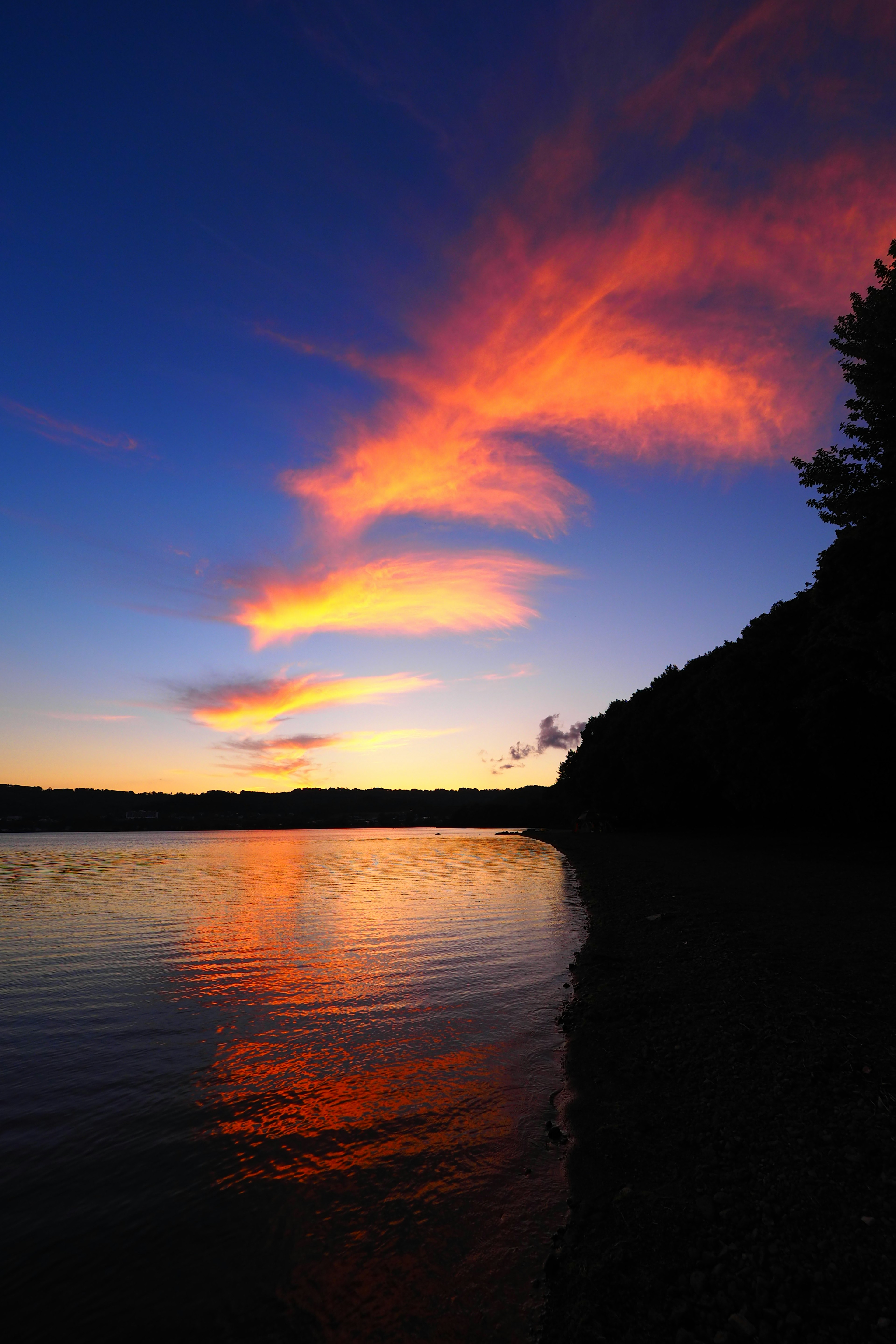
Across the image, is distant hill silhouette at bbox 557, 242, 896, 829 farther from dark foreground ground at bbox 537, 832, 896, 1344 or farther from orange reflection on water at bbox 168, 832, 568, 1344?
orange reflection on water at bbox 168, 832, 568, 1344

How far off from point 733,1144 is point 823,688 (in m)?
26.5

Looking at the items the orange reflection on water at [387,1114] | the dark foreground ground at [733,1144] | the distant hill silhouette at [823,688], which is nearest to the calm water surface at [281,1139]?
the orange reflection on water at [387,1114]

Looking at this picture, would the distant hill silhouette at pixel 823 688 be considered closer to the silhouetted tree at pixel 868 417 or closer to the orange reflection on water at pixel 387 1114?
the silhouetted tree at pixel 868 417

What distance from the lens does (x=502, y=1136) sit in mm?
7371

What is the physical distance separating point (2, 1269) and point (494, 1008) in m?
8.65

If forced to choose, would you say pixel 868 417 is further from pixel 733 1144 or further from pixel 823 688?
pixel 733 1144

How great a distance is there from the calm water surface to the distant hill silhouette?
17378mm

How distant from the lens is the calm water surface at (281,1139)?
4961 millimetres

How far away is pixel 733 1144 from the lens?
6.39 meters

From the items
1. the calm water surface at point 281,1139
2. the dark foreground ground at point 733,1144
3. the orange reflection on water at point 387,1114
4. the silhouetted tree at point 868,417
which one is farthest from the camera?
the silhouetted tree at point 868,417

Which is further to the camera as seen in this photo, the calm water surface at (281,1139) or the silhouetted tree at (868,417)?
the silhouetted tree at (868,417)

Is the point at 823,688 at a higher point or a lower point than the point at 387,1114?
higher

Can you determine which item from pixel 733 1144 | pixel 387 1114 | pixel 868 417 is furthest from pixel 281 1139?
pixel 868 417

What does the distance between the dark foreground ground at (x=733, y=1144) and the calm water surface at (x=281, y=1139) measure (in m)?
0.56
